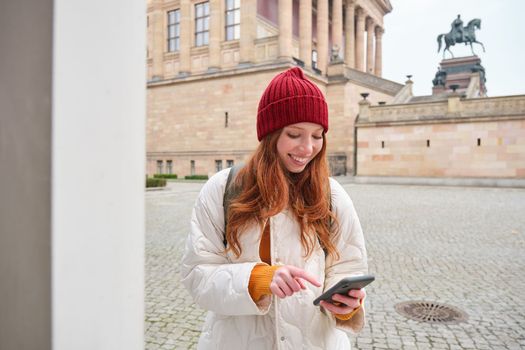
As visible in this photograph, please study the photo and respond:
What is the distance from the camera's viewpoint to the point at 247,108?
84.5ft

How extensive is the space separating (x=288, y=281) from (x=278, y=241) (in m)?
0.26

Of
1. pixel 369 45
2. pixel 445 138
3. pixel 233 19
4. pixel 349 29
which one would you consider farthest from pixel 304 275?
pixel 369 45

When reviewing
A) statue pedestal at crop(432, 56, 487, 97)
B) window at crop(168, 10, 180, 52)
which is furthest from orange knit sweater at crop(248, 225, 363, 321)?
statue pedestal at crop(432, 56, 487, 97)

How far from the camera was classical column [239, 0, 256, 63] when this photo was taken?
84.3 ft

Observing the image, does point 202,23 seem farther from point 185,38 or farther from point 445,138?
point 445,138

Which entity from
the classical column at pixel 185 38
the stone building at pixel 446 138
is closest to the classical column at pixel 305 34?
the stone building at pixel 446 138

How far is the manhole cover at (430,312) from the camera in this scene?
3861 mm

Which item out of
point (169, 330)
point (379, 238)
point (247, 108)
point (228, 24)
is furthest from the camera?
A: point (228, 24)

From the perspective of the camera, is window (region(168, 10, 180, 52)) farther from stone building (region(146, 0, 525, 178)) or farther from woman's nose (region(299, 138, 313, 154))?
woman's nose (region(299, 138, 313, 154))

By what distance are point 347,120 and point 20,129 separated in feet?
88.7

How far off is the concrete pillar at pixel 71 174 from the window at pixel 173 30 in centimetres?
3151

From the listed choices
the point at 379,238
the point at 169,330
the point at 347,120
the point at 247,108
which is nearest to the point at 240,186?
the point at 169,330

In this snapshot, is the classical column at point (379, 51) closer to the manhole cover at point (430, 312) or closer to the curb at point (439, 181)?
the curb at point (439, 181)

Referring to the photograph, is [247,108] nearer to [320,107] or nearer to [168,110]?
[168,110]
